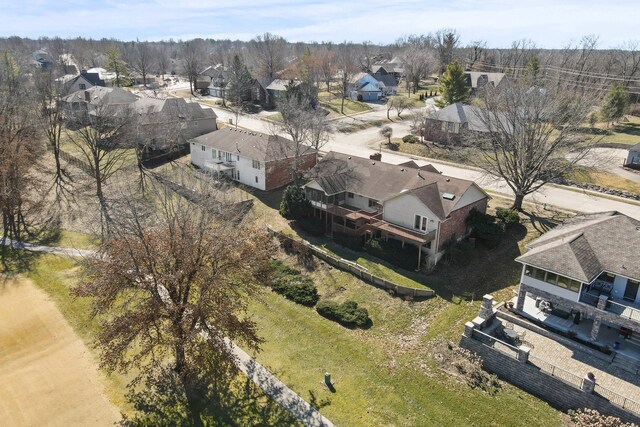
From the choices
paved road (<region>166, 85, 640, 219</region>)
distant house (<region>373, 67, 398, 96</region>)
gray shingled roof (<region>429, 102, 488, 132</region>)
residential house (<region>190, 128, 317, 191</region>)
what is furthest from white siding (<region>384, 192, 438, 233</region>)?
distant house (<region>373, 67, 398, 96</region>)

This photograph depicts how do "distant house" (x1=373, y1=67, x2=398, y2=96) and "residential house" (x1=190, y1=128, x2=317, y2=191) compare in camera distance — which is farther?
"distant house" (x1=373, y1=67, x2=398, y2=96)

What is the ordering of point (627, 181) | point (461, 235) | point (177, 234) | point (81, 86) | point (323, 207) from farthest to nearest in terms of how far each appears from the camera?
point (81, 86) → point (627, 181) → point (323, 207) → point (461, 235) → point (177, 234)

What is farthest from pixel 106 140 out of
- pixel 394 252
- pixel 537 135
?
pixel 537 135

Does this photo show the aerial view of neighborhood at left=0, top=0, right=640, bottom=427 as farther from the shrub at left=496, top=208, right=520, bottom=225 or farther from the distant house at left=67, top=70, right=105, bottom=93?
the distant house at left=67, top=70, right=105, bottom=93

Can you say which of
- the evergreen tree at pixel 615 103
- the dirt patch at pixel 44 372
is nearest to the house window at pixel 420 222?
the dirt patch at pixel 44 372

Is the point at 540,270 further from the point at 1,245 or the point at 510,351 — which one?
the point at 1,245

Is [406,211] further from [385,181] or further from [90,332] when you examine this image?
[90,332]

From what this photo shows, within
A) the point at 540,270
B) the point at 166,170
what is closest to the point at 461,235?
the point at 540,270
